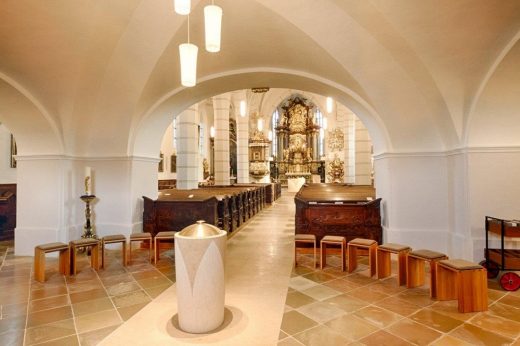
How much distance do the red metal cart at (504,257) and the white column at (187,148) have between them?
750 centimetres

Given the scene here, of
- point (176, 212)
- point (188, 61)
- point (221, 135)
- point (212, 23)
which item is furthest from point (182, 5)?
point (221, 135)

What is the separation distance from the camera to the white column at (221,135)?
41.0ft

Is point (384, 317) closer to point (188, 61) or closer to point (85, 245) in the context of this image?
point (188, 61)

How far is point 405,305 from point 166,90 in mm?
5203

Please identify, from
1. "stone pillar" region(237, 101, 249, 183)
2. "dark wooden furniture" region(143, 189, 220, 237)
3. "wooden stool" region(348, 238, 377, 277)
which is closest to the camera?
"wooden stool" region(348, 238, 377, 277)

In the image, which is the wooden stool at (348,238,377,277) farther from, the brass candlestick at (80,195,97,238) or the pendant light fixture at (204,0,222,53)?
the brass candlestick at (80,195,97,238)

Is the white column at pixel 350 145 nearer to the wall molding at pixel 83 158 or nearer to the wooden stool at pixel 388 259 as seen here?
the wall molding at pixel 83 158

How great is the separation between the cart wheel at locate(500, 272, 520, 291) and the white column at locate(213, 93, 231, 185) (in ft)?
Result: 33.3

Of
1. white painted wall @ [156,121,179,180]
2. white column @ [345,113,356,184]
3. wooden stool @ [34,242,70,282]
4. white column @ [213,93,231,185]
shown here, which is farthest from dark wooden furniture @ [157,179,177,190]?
wooden stool @ [34,242,70,282]

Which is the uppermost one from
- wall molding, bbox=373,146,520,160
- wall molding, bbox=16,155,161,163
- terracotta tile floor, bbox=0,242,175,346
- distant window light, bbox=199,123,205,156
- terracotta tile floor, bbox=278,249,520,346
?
distant window light, bbox=199,123,205,156

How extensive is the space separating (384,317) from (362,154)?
338 inches

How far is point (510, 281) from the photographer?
375 centimetres

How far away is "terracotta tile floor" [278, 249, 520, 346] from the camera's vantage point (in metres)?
2.66

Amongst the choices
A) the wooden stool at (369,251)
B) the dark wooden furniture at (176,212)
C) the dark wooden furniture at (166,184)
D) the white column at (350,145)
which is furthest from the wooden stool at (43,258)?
the white column at (350,145)
